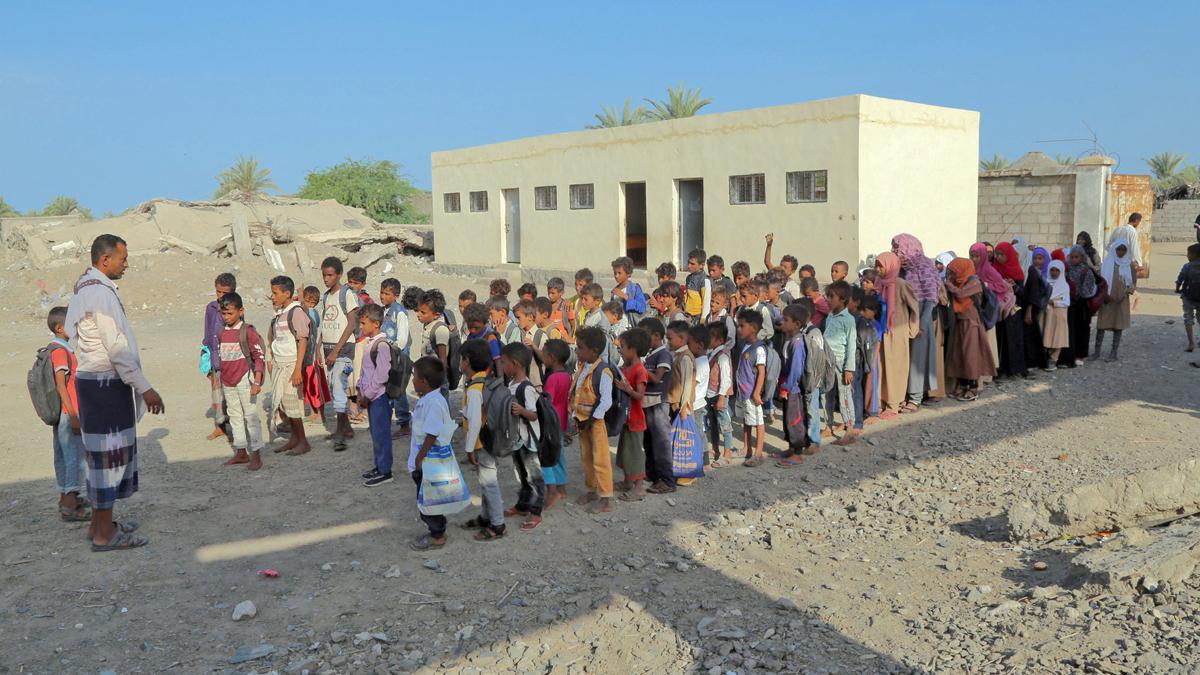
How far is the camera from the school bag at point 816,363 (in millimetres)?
6848

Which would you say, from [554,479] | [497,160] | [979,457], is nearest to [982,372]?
[979,457]

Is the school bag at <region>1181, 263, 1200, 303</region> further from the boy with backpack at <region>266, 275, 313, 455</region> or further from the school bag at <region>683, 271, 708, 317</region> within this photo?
the boy with backpack at <region>266, 275, 313, 455</region>

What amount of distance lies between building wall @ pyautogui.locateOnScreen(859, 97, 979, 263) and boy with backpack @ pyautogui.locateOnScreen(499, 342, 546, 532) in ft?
31.5

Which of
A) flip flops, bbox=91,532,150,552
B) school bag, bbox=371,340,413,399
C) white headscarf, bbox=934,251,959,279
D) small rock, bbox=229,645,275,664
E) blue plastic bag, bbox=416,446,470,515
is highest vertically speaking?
white headscarf, bbox=934,251,959,279

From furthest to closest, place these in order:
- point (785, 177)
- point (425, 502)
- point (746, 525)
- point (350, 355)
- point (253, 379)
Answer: point (785, 177) < point (350, 355) < point (253, 379) < point (746, 525) < point (425, 502)

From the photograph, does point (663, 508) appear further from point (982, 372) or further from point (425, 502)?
point (982, 372)

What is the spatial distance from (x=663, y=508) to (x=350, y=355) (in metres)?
2.98

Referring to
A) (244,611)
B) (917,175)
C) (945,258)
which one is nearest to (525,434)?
(244,611)

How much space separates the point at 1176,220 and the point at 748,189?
19695 mm

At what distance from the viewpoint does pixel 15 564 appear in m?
5.15

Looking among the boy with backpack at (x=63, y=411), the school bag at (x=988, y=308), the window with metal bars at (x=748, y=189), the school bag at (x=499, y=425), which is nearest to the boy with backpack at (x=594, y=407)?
the school bag at (x=499, y=425)

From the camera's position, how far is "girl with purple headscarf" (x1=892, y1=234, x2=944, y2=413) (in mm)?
8375

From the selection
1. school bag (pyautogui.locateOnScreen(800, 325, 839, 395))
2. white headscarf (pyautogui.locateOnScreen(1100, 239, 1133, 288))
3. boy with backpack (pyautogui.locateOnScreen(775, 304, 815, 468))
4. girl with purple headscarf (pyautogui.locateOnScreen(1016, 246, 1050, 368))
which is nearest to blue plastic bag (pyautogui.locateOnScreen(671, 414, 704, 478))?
boy with backpack (pyautogui.locateOnScreen(775, 304, 815, 468))

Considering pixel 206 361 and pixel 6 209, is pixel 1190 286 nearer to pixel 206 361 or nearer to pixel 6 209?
pixel 206 361
